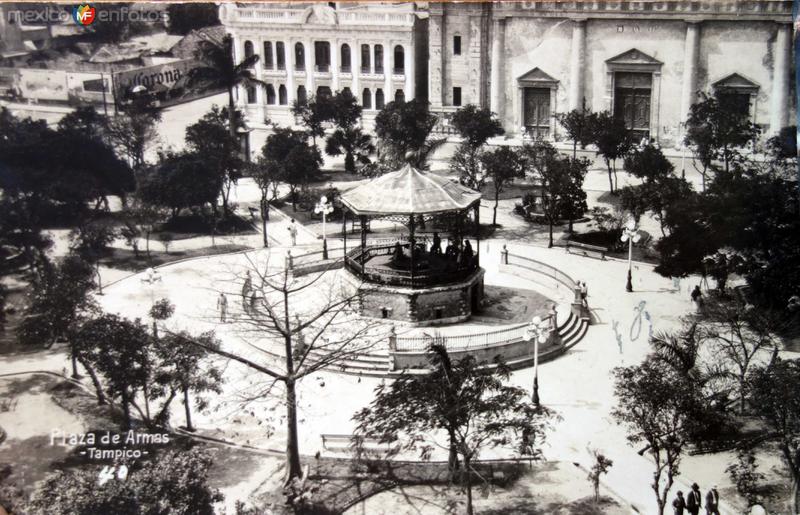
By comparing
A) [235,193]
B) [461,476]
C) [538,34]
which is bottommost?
[461,476]

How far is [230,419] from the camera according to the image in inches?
1053

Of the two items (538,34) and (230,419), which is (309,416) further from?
(538,34)

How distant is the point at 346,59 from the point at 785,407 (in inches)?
1901

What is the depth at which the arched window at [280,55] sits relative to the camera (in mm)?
65438

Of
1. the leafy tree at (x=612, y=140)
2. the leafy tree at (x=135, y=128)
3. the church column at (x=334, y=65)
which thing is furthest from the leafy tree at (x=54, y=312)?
the church column at (x=334, y=65)

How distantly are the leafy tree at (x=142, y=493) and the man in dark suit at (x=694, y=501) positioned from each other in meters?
11.1

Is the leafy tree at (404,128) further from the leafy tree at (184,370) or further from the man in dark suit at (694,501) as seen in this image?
the man in dark suit at (694,501)

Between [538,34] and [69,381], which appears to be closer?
[69,381]

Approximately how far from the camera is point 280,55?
6569cm

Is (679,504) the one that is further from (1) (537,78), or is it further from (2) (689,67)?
Answer: (1) (537,78)

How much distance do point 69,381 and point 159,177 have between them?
58.0 ft

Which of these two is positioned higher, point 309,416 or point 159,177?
point 159,177

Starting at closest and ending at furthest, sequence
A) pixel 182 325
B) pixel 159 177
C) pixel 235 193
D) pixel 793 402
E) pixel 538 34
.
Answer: pixel 793 402, pixel 182 325, pixel 159 177, pixel 235 193, pixel 538 34

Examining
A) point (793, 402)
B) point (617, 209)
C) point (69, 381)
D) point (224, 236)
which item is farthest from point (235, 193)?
point (793, 402)
